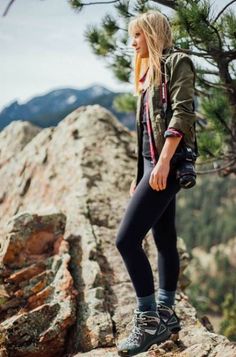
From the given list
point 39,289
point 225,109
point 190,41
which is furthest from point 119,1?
point 39,289

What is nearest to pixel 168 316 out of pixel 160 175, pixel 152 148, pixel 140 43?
pixel 160 175

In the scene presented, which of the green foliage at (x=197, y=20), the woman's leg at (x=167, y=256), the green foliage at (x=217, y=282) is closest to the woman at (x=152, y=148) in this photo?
the woman's leg at (x=167, y=256)

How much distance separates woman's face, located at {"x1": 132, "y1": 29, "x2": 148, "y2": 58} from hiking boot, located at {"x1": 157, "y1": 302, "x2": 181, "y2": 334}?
6.84 feet

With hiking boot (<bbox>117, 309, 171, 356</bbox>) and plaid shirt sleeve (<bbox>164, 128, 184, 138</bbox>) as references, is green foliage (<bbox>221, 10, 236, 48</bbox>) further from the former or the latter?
hiking boot (<bbox>117, 309, 171, 356</bbox>)

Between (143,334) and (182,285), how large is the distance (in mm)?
2579

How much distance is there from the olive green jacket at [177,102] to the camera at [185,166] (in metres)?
0.08

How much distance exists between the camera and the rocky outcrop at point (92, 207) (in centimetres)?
467

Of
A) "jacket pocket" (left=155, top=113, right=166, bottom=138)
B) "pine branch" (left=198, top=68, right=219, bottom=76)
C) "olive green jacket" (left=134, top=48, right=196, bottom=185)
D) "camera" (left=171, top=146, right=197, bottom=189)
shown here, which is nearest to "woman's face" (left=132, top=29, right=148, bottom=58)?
"olive green jacket" (left=134, top=48, right=196, bottom=185)

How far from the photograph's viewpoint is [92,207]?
267 inches

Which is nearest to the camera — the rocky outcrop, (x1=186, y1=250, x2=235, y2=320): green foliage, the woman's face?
the woman's face

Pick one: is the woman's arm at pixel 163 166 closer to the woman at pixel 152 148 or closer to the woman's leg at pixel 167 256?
the woman at pixel 152 148

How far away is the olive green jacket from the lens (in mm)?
3695

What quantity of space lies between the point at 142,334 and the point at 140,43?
2.30 m

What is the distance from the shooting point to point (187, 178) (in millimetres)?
3621
